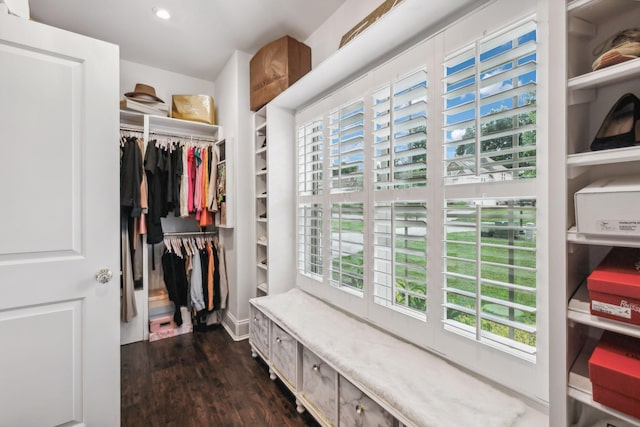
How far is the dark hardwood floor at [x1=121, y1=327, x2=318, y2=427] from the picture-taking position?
177cm

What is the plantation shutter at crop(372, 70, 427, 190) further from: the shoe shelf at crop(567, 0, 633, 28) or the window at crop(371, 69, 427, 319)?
the shoe shelf at crop(567, 0, 633, 28)

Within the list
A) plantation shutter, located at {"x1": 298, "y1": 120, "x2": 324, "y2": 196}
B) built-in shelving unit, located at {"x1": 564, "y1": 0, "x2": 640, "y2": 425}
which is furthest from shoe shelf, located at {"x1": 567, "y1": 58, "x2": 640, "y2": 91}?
plantation shutter, located at {"x1": 298, "y1": 120, "x2": 324, "y2": 196}

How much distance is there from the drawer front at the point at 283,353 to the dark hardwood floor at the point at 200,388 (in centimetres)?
18

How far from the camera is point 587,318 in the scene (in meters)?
0.74

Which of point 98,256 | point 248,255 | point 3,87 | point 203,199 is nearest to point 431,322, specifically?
point 98,256

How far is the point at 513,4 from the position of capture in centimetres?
114

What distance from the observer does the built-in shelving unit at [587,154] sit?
712mm

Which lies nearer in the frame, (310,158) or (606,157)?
(606,157)

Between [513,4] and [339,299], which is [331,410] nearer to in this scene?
[339,299]

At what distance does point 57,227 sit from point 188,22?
1.92 meters

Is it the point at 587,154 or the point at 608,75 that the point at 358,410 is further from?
the point at 608,75

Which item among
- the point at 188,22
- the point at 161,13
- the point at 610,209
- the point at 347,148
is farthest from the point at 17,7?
the point at 610,209

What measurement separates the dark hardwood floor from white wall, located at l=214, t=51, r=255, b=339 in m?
0.34

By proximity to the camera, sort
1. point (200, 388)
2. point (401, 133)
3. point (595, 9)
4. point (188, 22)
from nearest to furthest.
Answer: point (595, 9)
point (401, 133)
point (200, 388)
point (188, 22)
